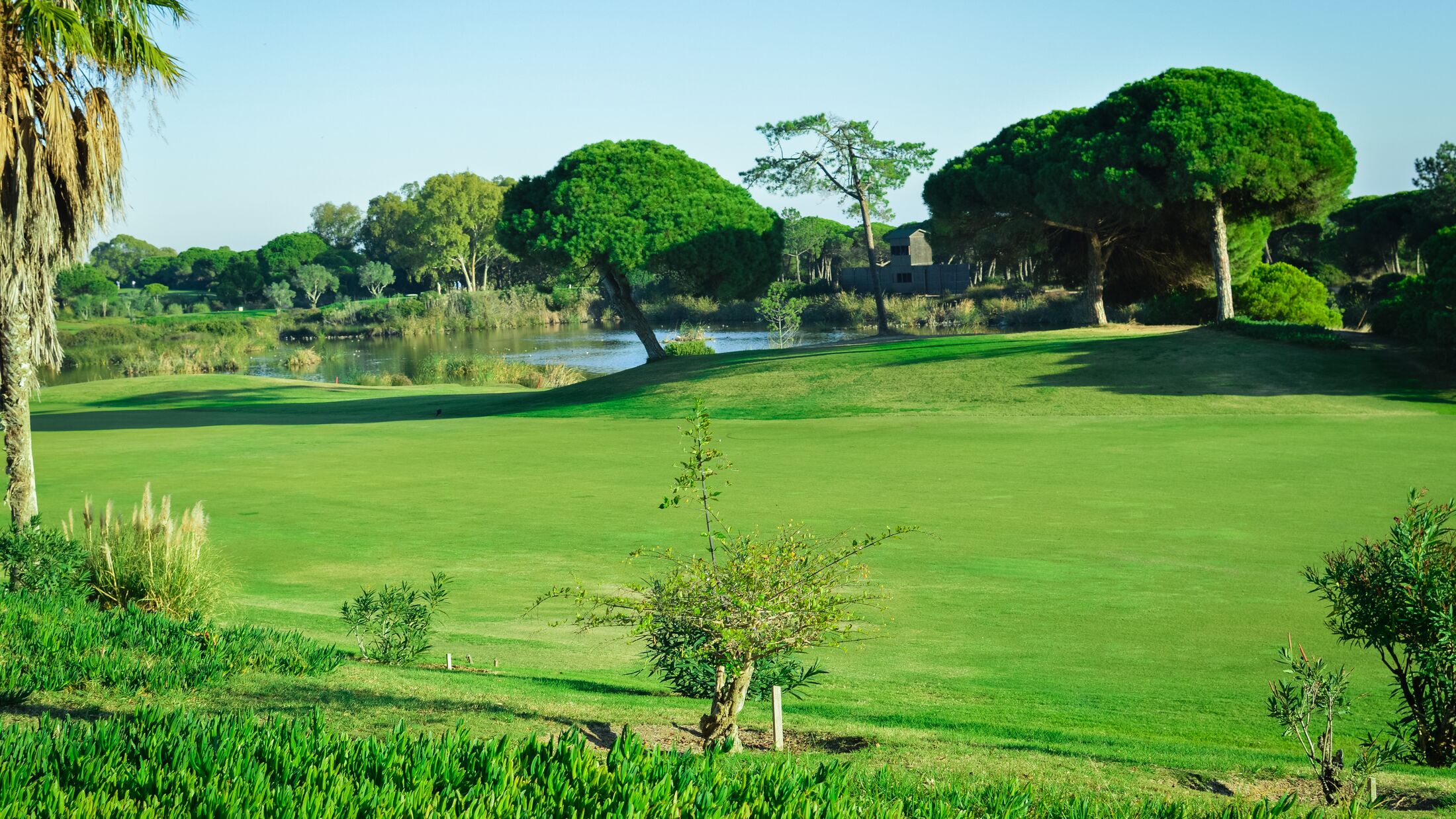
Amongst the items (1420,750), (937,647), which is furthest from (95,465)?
(1420,750)

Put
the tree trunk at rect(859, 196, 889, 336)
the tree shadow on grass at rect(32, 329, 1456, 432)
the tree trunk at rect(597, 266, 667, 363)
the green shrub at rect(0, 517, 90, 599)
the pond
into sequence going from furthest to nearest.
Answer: the pond
the tree trunk at rect(859, 196, 889, 336)
the tree trunk at rect(597, 266, 667, 363)
the tree shadow on grass at rect(32, 329, 1456, 432)
the green shrub at rect(0, 517, 90, 599)

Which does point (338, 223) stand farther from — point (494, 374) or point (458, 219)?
point (494, 374)

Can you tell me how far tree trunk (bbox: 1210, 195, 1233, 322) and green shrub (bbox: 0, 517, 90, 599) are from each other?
34625 millimetres

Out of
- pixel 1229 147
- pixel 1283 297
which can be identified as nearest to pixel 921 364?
pixel 1229 147

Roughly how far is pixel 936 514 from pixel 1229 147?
1001 inches

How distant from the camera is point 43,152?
12148mm

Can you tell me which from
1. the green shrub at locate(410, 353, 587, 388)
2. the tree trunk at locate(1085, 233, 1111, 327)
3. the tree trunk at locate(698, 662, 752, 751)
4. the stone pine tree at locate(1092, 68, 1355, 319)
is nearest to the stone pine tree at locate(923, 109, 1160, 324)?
the tree trunk at locate(1085, 233, 1111, 327)

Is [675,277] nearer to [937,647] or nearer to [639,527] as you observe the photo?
[639,527]

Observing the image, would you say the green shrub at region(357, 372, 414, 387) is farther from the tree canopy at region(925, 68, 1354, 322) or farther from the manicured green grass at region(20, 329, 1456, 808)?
the tree canopy at region(925, 68, 1354, 322)

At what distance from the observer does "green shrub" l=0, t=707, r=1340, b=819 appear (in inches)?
151

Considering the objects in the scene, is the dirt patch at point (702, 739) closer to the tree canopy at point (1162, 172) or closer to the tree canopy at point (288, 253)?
the tree canopy at point (1162, 172)

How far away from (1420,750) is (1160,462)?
12911mm

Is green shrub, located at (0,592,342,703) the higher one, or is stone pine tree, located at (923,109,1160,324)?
stone pine tree, located at (923,109,1160,324)

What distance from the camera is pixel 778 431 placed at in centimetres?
2612
